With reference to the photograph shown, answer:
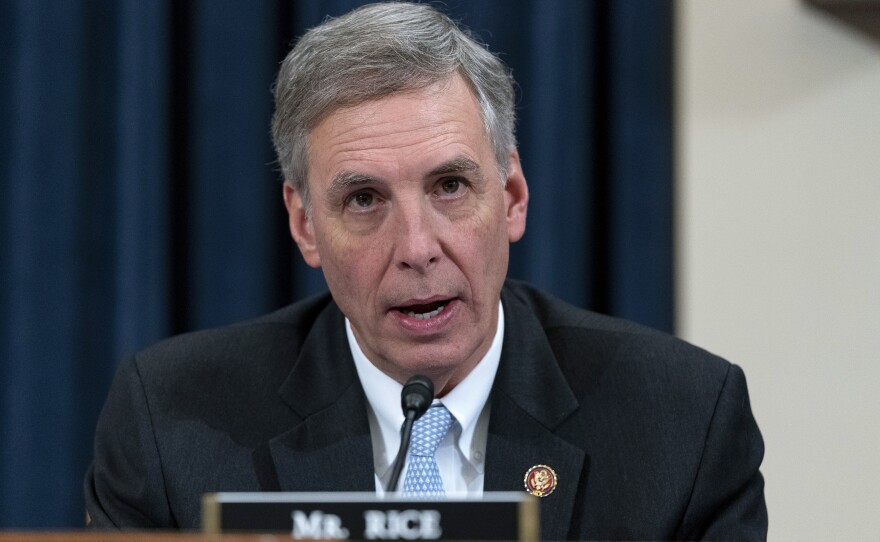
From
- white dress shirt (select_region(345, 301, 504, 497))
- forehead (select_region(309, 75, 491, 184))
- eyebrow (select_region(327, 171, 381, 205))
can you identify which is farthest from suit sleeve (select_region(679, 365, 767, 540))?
eyebrow (select_region(327, 171, 381, 205))

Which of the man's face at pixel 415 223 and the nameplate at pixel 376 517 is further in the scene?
the man's face at pixel 415 223

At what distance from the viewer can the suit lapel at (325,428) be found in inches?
71.9

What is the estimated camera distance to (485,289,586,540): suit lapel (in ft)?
5.89

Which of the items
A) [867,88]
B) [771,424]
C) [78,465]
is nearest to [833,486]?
[771,424]

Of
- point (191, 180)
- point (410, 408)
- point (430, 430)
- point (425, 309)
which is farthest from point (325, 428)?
point (191, 180)

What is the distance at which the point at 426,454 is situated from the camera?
180 cm

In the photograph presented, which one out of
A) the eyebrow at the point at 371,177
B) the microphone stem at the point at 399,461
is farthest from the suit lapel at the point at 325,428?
the microphone stem at the point at 399,461

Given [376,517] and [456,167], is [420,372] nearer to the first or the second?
[456,167]

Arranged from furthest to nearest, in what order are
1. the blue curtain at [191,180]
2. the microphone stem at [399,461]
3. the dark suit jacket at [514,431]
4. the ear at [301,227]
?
1. the blue curtain at [191,180]
2. the ear at [301,227]
3. the dark suit jacket at [514,431]
4. the microphone stem at [399,461]

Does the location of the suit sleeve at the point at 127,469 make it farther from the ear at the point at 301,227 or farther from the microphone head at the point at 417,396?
the microphone head at the point at 417,396

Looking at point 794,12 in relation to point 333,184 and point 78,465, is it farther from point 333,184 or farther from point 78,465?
point 78,465

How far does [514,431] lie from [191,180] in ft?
4.12

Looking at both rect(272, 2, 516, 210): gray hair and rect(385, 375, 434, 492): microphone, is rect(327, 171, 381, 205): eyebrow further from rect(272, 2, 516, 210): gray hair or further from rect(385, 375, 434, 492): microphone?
rect(385, 375, 434, 492): microphone

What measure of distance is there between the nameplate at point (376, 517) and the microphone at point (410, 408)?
0.25 metres
